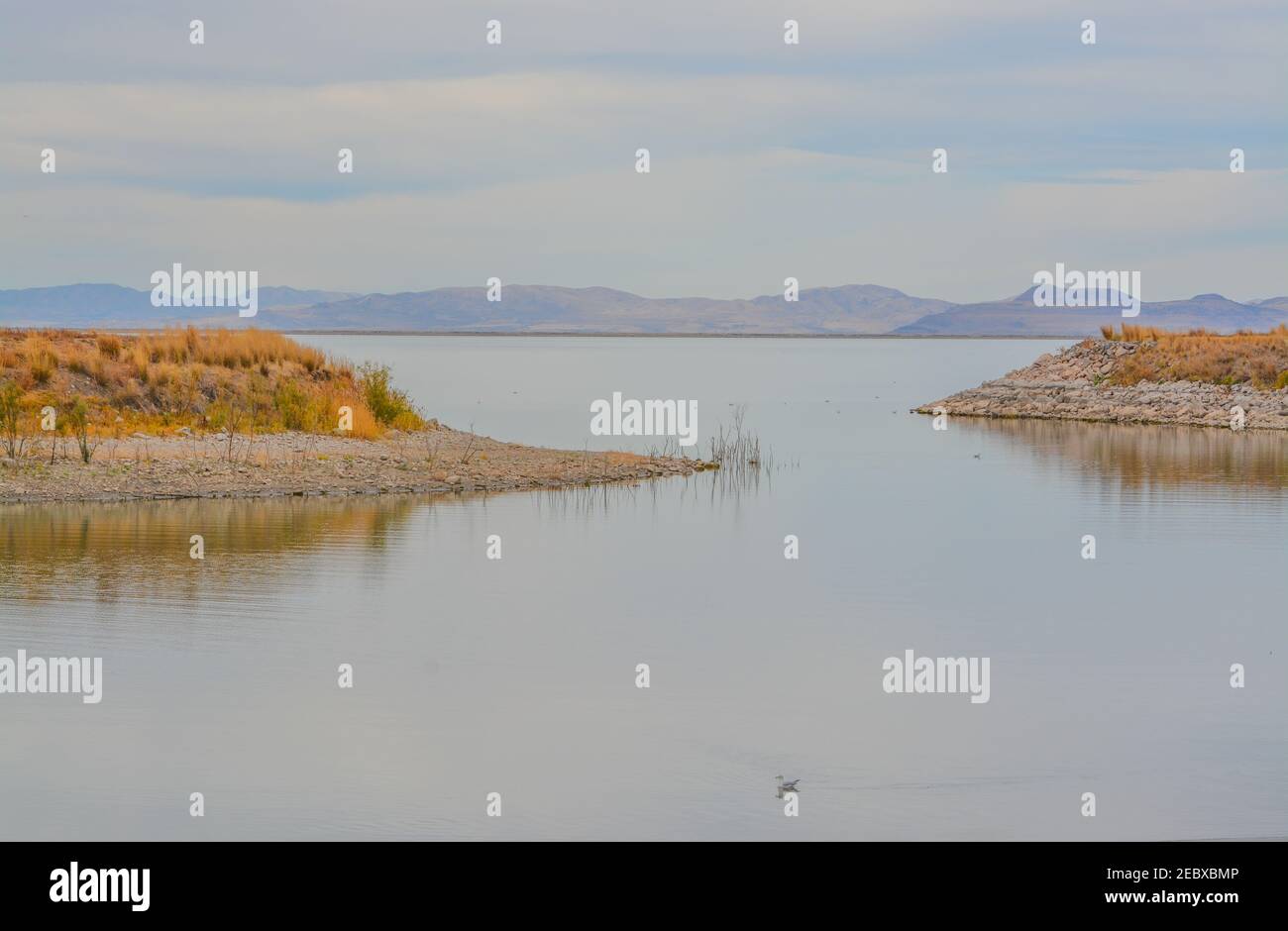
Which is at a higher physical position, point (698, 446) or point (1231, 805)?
point (698, 446)

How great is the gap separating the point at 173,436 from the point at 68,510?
514cm

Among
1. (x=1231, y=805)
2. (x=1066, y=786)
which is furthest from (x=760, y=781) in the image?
(x=1231, y=805)

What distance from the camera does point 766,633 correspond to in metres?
15.6

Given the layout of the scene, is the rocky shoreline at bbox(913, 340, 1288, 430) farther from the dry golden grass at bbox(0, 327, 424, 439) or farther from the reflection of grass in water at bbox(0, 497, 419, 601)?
the reflection of grass in water at bbox(0, 497, 419, 601)

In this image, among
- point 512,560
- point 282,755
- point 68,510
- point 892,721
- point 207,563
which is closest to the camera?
point 282,755

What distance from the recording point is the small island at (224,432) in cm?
2472

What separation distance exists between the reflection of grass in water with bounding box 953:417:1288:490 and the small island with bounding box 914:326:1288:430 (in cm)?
162

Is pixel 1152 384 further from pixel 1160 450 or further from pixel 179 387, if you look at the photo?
pixel 179 387

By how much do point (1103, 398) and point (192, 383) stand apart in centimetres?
2947

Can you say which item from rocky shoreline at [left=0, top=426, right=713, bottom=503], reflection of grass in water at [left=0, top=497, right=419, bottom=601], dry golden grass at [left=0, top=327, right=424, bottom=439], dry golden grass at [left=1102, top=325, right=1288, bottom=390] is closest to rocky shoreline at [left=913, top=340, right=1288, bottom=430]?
dry golden grass at [left=1102, top=325, right=1288, bottom=390]

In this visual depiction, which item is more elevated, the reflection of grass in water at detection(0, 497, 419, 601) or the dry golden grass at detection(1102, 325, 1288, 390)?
the dry golden grass at detection(1102, 325, 1288, 390)

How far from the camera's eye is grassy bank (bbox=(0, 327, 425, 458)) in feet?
91.6

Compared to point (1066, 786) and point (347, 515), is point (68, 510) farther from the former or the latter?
point (1066, 786)

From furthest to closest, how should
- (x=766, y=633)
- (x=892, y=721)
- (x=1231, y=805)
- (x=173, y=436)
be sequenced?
(x=173, y=436) < (x=766, y=633) < (x=892, y=721) < (x=1231, y=805)
